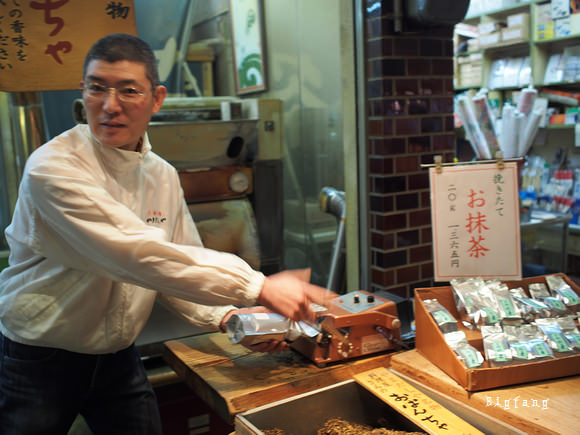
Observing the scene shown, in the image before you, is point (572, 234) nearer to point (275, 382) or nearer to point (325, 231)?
point (325, 231)

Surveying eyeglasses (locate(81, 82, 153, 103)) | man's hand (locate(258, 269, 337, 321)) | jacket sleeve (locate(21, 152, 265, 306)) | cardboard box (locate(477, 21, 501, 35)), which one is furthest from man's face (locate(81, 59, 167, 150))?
cardboard box (locate(477, 21, 501, 35))

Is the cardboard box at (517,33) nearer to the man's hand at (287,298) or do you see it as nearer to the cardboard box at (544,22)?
the cardboard box at (544,22)

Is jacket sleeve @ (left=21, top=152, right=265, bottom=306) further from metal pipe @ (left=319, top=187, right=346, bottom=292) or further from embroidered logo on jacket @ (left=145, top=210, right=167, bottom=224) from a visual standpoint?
metal pipe @ (left=319, top=187, right=346, bottom=292)

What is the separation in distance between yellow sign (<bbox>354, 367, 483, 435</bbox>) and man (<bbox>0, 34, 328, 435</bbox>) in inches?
12.7

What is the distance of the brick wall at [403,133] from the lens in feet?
8.23

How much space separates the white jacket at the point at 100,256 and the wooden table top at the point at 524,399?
60cm

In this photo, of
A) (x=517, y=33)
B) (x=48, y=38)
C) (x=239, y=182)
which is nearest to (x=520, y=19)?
(x=517, y=33)

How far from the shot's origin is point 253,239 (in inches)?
108

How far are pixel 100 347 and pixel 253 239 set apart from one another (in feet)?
4.27

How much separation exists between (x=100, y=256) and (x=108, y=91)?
446 mm

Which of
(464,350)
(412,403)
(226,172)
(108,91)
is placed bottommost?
(412,403)

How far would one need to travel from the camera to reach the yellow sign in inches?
51.3

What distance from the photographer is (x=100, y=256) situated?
4.08 ft

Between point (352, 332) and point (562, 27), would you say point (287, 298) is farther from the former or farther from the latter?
point (562, 27)
